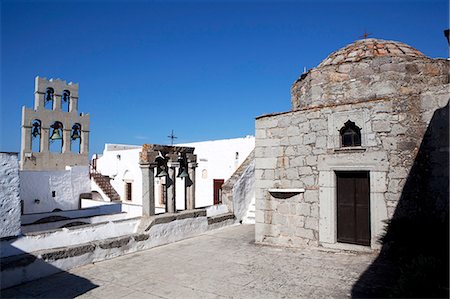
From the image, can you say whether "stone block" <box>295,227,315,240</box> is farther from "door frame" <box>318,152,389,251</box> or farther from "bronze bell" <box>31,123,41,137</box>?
"bronze bell" <box>31,123,41,137</box>

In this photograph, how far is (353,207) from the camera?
6.57m

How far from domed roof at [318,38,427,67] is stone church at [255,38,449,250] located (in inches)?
1.2

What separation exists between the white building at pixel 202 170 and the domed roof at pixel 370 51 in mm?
5948

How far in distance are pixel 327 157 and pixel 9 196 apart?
6116 millimetres

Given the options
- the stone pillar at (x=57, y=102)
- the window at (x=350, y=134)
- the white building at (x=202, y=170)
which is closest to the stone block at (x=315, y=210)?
the window at (x=350, y=134)

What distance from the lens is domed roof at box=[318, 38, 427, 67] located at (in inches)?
316

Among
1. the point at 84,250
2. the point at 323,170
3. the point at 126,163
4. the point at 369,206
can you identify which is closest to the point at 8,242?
the point at 84,250

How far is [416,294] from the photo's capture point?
10.5ft

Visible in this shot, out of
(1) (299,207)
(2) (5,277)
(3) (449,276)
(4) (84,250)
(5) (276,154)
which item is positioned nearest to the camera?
(3) (449,276)

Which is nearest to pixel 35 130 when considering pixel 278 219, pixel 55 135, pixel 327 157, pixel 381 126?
pixel 55 135

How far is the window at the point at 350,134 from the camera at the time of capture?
21.4 feet

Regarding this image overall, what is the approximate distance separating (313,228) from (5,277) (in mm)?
5743

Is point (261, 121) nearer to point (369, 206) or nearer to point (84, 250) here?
point (369, 206)

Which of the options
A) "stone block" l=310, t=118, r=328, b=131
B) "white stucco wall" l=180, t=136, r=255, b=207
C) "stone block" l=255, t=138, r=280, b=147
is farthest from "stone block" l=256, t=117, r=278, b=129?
"white stucco wall" l=180, t=136, r=255, b=207
